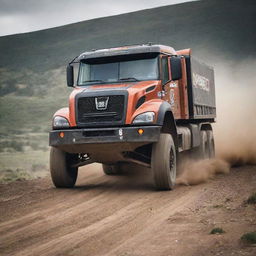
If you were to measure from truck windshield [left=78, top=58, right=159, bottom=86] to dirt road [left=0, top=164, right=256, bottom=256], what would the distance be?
7.99ft

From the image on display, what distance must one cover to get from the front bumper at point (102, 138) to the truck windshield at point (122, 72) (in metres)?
1.46

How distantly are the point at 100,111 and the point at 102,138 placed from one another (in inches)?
24.4

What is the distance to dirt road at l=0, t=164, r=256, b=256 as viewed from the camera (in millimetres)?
6191

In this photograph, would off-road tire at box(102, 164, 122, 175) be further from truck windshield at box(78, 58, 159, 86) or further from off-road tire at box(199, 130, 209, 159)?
truck windshield at box(78, 58, 159, 86)

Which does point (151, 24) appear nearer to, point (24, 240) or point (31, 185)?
point (31, 185)

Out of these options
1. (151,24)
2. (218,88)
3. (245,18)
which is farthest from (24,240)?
(151,24)

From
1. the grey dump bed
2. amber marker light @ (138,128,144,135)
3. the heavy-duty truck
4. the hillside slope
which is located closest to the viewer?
amber marker light @ (138,128,144,135)

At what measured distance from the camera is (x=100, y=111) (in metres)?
11.0

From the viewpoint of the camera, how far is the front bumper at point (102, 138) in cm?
1054

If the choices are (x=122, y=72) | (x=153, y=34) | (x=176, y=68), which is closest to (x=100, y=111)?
(x=122, y=72)

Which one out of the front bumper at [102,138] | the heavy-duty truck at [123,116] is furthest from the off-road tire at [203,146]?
the front bumper at [102,138]

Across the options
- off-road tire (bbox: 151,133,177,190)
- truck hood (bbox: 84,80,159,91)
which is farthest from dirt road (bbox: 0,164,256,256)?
truck hood (bbox: 84,80,159,91)

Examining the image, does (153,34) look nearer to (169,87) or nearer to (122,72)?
(169,87)

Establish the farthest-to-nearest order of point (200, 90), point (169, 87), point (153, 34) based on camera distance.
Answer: point (153, 34), point (200, 90), point (169, 87)
